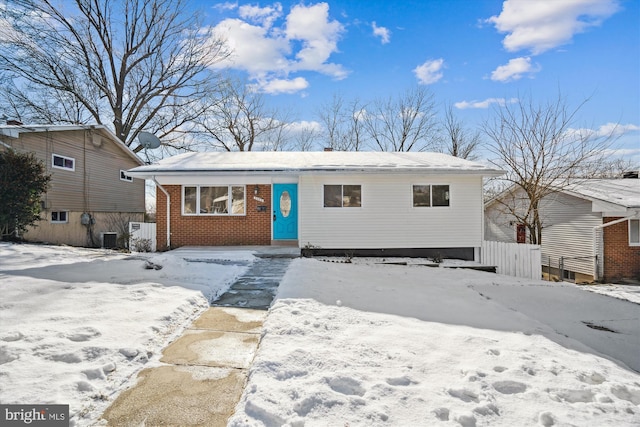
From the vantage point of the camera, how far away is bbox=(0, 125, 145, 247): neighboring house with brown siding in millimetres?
12117

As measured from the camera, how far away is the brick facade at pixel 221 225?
10852 millimetres

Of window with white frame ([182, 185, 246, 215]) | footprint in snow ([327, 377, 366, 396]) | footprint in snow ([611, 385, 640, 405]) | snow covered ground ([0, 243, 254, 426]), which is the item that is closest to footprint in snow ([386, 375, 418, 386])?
footprint in snow ([327, 377, 366, 396])

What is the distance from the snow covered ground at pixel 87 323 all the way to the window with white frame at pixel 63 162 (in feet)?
28.9

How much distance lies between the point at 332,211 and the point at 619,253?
13.0 m

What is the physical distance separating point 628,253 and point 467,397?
54.1ft

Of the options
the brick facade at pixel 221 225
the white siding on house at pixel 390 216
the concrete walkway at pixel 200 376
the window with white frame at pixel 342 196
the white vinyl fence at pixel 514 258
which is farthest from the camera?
the brick facade at pixel 221 225

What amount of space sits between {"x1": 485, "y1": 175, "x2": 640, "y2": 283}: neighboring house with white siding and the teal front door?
964 centimetres

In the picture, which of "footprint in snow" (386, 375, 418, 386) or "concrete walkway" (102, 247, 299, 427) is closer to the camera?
"concrete walkway" (102, 247, 299, 427)

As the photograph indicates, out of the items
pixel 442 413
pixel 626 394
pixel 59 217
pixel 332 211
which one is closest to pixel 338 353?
pixel 442 413

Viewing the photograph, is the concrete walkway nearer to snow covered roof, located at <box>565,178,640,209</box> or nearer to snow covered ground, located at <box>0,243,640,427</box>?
snow covered ground, located at <box>0,243,640,427</box>

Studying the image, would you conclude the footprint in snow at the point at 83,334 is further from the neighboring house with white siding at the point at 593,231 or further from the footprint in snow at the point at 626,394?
the neighboring house with white siding at the point at 593,231

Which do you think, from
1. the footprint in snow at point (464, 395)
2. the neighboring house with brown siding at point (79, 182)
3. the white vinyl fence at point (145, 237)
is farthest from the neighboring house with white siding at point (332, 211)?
the footprint in snow at point (464, 395)

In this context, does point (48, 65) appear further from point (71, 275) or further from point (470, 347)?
point (470, 347)

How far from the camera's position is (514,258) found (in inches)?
409
